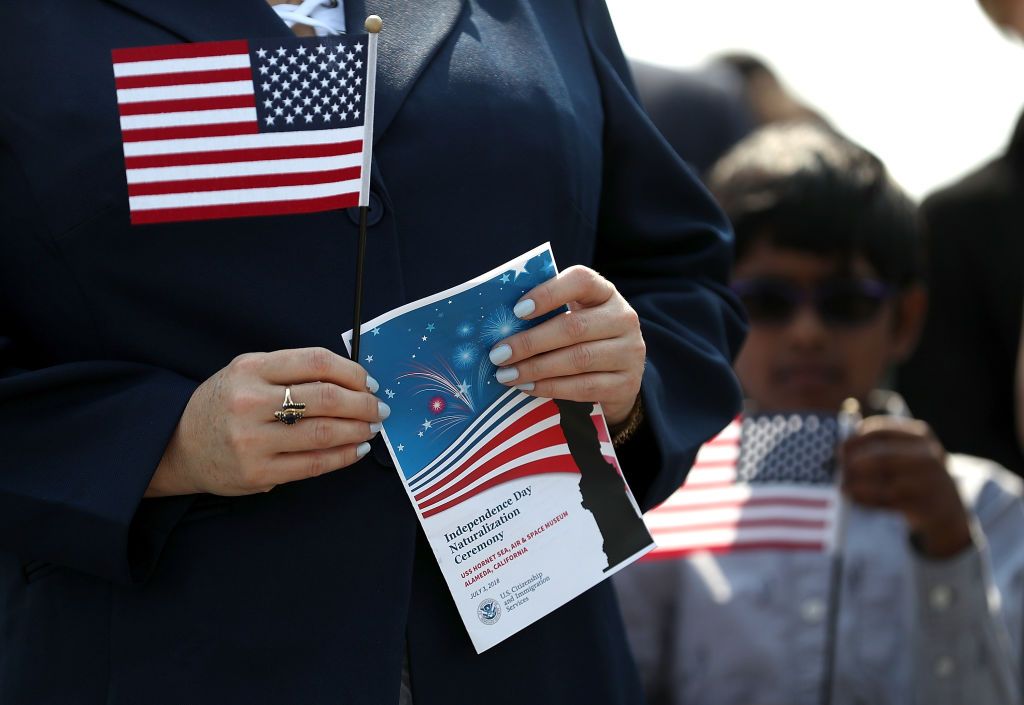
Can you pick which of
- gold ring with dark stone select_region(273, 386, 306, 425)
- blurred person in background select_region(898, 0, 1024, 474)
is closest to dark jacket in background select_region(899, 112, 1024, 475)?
blurred person in background select_region(898, 0, 1024, 474)

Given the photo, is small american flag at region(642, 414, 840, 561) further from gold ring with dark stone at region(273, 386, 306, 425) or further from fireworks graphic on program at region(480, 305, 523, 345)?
gold ring with dark stone at region(273, 386, 306, 425)

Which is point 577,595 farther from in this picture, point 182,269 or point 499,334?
point 182,269

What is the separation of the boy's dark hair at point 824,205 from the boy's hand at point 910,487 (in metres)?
0.63

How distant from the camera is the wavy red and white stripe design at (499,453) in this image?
162 cm

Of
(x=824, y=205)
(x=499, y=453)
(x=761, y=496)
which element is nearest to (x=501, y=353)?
(x=499, y=453)

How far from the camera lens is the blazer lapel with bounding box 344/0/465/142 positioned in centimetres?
166

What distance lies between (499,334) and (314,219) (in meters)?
0.25

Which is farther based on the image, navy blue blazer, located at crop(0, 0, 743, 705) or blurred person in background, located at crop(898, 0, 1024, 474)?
blurred person in background, located at crop(898, 0, 1024, 474)

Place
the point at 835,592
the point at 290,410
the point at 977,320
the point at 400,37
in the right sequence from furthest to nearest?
the point at 977,320 → the point at 835,592 → the point at 400,37 → the point at 290,410

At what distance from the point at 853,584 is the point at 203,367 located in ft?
5.74

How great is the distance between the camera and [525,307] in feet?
5.15

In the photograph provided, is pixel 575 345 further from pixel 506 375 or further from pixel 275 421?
pixel 275 421

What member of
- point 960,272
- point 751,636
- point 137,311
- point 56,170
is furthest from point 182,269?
point 960,272

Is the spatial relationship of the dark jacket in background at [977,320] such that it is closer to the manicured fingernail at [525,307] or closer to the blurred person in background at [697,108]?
the blurred person in background at [697,108]
